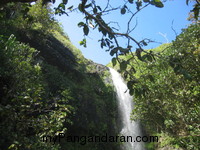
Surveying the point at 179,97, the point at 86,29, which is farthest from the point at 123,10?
→ the point at 179,97

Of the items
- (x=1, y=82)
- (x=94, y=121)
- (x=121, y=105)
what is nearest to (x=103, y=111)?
(x=94, y=121)

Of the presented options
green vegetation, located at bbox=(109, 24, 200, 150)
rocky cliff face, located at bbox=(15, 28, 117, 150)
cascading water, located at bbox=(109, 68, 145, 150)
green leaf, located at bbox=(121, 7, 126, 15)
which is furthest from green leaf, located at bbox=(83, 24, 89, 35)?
cascading water, located at bbox=(109, 68, 145, 150)

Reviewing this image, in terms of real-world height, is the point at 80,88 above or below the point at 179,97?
above

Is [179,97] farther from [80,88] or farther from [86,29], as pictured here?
[80,88]

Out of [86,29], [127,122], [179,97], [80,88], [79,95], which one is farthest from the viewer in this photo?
[127,122]

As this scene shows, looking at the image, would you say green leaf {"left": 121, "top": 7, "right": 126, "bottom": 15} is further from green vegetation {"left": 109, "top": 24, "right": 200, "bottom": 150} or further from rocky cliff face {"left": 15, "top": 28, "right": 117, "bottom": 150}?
rocky cliff face {"left": 15, "top": 28, "right": 117, "bottom": 150}

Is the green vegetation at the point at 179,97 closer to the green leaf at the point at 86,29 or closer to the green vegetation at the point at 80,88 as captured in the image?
the green vegetation at the point at 80,88

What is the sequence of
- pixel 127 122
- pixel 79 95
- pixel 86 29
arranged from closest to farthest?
1. pixel 86 29
2. pixel 79 95
3. pixel 127 122

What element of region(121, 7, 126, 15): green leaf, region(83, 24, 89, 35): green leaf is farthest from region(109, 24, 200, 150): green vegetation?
region(83, 24, 89, 35): green leaf

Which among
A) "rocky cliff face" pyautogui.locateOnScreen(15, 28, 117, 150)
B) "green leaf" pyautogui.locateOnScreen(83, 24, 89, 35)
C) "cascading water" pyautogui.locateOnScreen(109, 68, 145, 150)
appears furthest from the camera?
"cascading water" pyautogui.locateOnScreen(109, 68, 145, 150)

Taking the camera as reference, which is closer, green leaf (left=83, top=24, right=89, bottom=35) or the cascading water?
green leaf (left=83, top=24, right=89, bottom=35)

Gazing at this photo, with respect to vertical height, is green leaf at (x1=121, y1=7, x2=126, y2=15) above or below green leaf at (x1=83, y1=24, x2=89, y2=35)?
above

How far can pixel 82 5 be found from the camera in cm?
192

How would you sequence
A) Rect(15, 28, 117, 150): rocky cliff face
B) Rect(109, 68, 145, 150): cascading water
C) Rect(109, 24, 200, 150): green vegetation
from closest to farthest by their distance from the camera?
Rect(109, 24, 200, 150): green vegetation
Rect(15, 28, 117, 150): rocky cliff face
Rect(109, 68, 145, 150): cascading water
